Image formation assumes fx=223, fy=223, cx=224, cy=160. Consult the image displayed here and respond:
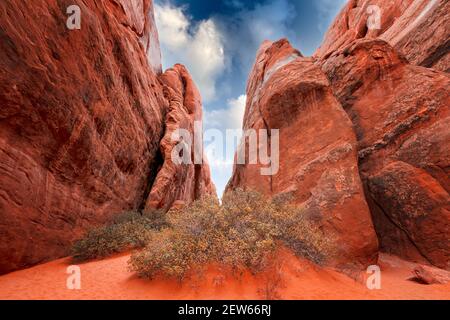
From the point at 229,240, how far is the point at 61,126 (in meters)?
8.50

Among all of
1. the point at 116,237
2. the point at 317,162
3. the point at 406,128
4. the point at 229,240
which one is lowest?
the point at 116,237

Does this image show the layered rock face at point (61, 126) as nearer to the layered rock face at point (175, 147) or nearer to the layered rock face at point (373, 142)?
the layered rock face at point (175, 147)

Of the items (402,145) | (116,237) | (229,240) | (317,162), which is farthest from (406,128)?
(116,237)

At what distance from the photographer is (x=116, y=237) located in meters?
11.2

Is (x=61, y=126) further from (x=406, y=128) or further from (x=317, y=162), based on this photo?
(x=406, y=128)

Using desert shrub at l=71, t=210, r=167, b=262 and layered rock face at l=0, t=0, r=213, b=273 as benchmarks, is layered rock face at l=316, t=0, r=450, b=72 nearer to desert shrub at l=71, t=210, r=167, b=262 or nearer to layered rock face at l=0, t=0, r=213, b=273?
layered rock face at l=0, t=0, r=213, b=273

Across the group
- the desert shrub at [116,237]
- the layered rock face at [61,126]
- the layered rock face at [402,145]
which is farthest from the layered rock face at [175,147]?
the layered rock face at [402,145]

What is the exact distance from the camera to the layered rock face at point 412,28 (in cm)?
1227

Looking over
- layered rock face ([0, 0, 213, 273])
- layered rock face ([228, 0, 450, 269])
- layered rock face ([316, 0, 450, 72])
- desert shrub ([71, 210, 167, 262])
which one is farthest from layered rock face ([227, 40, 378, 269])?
layered rock face ([0, 0, 213, 273])

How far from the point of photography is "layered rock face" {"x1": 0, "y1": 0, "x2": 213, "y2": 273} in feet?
25.2

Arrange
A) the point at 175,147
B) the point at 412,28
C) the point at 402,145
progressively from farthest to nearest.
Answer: the point at 175,147 < the point at 412,28 < the point at 402,145

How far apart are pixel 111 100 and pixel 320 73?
12.2 metres

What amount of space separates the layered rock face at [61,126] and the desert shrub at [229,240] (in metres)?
4.64

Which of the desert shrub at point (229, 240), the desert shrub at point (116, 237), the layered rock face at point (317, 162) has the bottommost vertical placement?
the desert shrub at point (116, 237)
